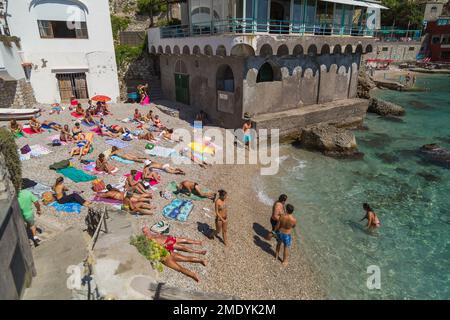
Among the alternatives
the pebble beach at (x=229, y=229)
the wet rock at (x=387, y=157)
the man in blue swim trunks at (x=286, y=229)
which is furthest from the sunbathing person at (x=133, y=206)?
the wet rock at (x=387, y=157)

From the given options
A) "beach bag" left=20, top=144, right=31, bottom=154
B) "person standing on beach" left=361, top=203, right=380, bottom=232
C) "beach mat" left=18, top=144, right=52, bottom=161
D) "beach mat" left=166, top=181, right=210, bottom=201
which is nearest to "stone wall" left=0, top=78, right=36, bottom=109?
"beach mat" left=18, top=144, right=52, bottom=161

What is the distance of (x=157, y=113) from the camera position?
22.5m

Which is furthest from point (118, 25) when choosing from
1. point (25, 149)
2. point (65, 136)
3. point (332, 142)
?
point (332, 142)

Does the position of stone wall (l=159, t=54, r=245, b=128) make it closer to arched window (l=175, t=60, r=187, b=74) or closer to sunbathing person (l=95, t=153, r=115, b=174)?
arched window (l=175, t=60, r=187, b=74)

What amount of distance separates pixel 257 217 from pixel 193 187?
2897 mm

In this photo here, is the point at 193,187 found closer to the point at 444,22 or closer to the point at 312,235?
the point at 312,235

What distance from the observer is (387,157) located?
18.9m

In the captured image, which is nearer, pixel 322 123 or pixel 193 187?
pixel 193 187

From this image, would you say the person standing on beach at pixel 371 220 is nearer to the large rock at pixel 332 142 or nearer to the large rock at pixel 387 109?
the large rock at pixel 332 142

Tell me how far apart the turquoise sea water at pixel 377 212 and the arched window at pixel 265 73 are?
16.4 feet

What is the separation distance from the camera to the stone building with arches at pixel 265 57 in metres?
18.0

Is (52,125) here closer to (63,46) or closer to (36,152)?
(36,152)

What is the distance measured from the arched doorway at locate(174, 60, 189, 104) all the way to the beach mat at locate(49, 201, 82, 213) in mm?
15470
